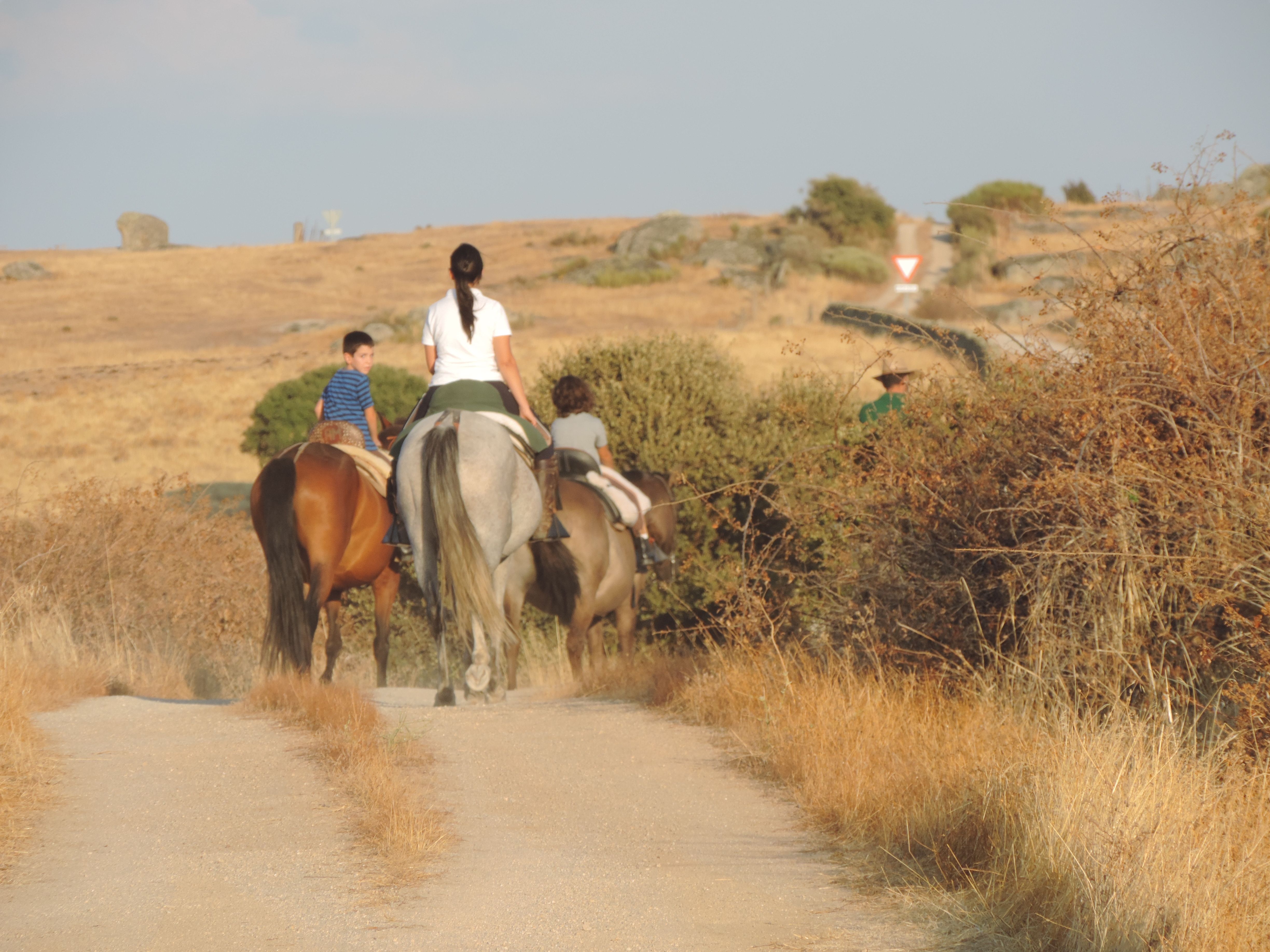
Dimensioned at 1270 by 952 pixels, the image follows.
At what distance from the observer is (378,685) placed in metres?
12.0

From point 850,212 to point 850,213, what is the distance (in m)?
0.02

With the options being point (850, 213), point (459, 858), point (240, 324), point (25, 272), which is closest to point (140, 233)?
point (25, 272)

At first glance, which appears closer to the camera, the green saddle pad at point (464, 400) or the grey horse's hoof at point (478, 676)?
the grey horse's hoof at point (478, 676)

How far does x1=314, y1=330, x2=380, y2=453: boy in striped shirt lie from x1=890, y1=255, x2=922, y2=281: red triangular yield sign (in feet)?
71.9

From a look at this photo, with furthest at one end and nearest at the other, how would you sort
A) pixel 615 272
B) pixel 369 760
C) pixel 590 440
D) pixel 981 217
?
pixel 615 272
pixel 981 217
pixel 590 440
pixel 369 760

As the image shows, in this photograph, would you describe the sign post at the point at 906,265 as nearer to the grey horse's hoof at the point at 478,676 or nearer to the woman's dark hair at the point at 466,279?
the woman's dark hair at the point at 466,279

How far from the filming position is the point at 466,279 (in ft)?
29.2

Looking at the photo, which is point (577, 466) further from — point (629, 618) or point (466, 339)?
point (466, 339)

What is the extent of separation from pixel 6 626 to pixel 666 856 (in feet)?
28.6

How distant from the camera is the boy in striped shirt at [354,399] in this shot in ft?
36.5

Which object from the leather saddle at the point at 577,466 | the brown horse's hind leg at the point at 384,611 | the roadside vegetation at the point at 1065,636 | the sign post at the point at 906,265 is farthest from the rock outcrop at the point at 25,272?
the roadside vegetation at the point at 1065,636

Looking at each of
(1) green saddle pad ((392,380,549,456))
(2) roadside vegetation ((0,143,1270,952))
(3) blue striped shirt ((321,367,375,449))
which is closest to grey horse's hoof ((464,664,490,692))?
(2) roadside vegetation ((0,143,1270,952))

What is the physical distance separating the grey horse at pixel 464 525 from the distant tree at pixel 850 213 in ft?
245

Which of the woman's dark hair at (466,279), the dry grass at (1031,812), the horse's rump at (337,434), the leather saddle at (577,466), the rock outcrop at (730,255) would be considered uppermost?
the rock outcrop at (730,255)
